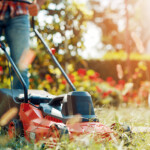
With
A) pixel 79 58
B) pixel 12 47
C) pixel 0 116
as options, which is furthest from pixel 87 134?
pixel 79 58

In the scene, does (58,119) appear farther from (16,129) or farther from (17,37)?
(17,37)

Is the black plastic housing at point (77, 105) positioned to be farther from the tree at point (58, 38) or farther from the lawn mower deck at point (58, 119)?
the tree at point (58, 38)

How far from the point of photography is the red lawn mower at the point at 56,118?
1844 mm

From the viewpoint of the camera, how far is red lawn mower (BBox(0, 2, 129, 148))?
6.05 feet

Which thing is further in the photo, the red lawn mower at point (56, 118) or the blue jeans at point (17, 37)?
the blue jeans at point (17, 37)

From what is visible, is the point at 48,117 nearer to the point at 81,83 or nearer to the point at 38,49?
the point at 38,49

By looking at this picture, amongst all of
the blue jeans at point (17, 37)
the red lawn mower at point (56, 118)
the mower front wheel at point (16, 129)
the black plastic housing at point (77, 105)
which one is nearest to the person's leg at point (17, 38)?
the blue jeans at point (17, 37)

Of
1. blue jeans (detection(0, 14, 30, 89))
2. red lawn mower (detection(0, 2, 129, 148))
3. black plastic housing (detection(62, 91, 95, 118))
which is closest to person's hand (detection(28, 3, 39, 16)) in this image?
blue jeans (detection(0, 14, 30, 89))

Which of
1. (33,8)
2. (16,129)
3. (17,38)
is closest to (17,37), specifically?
(17,38)

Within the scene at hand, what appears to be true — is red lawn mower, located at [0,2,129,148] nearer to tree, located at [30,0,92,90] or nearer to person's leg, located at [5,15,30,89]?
person's leg, located at [5,15,30,89]

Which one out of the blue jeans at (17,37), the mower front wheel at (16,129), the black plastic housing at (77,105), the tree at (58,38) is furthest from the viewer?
the tree at (58,38)

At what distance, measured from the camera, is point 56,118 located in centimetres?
202

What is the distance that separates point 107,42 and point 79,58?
16270mm

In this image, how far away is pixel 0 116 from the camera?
8.45 feet
